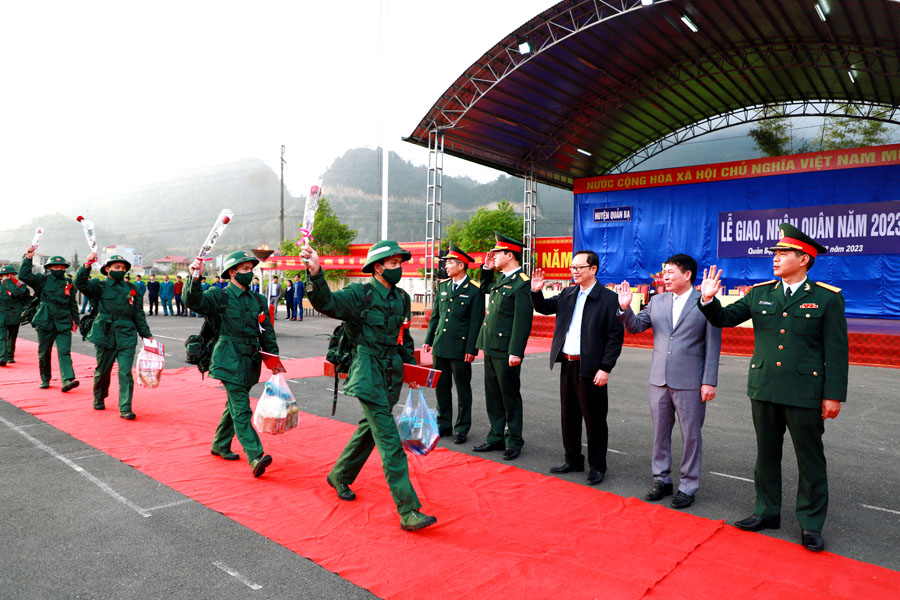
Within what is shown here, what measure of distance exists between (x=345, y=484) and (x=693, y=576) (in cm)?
230

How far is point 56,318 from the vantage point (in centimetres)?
770

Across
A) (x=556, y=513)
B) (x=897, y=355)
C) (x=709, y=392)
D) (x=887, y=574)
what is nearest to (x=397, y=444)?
(x=556, y=513)

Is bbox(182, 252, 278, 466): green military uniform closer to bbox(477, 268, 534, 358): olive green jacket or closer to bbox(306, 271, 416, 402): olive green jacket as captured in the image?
bbox(306, 271, 416, 402): olive green jacket

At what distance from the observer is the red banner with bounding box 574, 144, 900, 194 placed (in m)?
17.2

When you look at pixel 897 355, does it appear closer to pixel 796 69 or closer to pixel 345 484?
pixel 796 69

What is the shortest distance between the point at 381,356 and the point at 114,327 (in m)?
4.27

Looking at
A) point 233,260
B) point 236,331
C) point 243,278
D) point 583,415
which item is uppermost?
point 233,260

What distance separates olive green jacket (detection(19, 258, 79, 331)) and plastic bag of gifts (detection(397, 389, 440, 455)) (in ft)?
19.9

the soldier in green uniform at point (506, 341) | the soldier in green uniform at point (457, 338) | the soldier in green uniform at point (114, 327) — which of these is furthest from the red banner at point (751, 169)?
the soldier in green uniform at point (114, 327)

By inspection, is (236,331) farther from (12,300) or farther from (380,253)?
(12,300)

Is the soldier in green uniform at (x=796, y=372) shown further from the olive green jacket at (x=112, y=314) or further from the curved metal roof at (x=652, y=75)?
the curved metal roof at (x=652, y=75)

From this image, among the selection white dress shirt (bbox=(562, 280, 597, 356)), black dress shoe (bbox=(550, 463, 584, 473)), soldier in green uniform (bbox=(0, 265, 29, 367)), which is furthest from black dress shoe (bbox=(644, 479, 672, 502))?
soldier in green uniform (bbox=(0, 265, 29, 367))

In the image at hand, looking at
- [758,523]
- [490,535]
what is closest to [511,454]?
[490,535]

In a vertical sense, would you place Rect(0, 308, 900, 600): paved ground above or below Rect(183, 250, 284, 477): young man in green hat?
below
